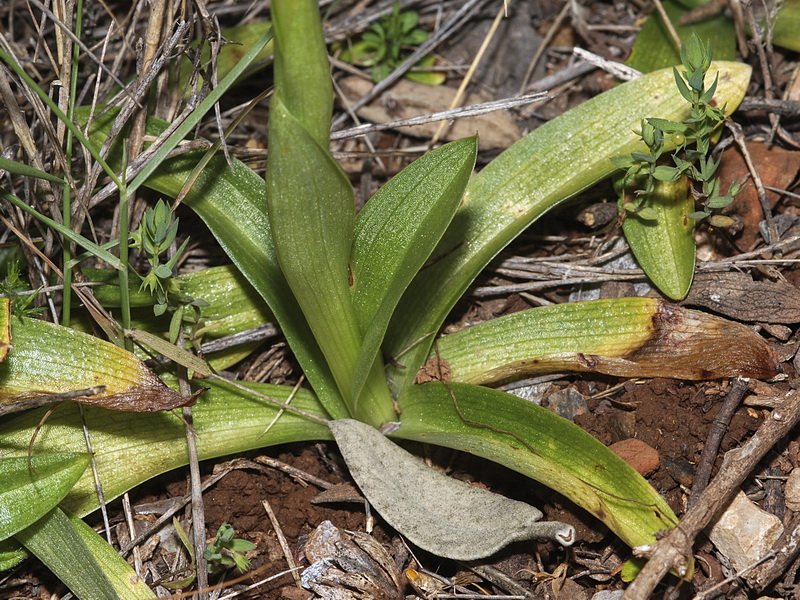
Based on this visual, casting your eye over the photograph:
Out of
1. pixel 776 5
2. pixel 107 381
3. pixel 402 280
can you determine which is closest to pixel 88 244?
pixel 107 381

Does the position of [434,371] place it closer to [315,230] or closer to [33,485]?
[315,230]

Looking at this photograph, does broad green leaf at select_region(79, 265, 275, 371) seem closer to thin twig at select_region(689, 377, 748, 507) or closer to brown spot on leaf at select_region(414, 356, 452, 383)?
brown spot on leaf at select_region(414, 356, 452, 383)

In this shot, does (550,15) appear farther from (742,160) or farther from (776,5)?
(742,160)

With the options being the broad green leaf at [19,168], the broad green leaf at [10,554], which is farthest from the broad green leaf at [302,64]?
the broad green leaf at [10,554]

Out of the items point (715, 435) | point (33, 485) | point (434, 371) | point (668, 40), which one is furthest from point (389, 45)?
point (33, 485)

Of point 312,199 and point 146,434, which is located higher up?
point 312,199

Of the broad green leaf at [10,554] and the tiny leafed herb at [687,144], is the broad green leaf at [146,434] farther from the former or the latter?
the tiny leafed herb at [687,144]
